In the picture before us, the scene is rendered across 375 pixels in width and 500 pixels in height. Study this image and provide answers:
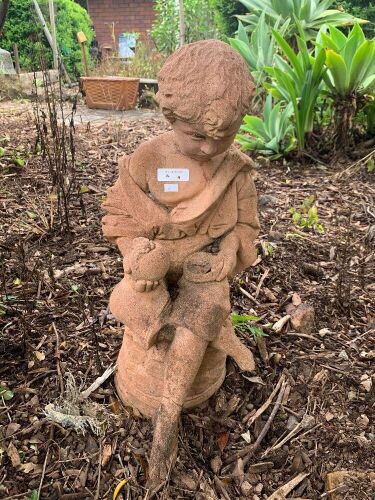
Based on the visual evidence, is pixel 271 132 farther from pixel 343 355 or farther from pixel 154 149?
pixel 154 149

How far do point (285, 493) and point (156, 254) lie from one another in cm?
86

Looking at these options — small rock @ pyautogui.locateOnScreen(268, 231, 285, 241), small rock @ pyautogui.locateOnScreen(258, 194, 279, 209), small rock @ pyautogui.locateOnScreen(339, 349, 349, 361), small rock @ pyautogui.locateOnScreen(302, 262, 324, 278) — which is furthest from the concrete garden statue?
small rock @ pyautogui.locateOnScreen(258, 194, 279, 209)

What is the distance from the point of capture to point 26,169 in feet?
12.1

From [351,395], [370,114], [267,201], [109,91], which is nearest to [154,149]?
[351,395]

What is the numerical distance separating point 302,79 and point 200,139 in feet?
9.36

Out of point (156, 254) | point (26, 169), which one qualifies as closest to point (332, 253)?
point (156, 254)

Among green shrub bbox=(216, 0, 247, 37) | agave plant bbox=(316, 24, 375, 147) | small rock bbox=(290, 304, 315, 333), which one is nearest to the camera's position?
small rock bbox=(290, 304, 315, 333)

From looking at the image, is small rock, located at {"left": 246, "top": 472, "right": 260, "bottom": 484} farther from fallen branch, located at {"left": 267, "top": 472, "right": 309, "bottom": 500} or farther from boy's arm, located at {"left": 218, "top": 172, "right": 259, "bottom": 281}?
boy's arm, located at {"left": 218, "top": 172, "right": 259, "bottom": 281}

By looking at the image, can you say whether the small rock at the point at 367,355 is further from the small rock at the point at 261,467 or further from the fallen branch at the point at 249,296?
the small rock at the point at 261,467

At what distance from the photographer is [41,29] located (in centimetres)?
830

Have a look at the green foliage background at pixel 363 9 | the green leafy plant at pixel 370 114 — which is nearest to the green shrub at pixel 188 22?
the green foliage background at pixel 363 9

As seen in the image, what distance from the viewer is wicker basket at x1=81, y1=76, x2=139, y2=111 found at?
21.1 feet

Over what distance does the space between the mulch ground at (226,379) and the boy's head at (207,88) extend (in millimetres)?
927

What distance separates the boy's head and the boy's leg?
0.60 meters
